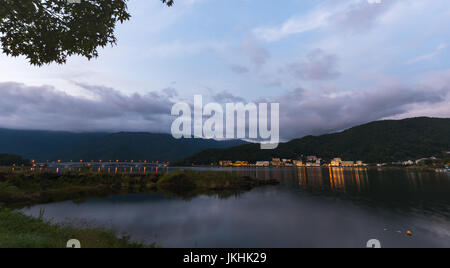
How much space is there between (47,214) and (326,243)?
1572 inches

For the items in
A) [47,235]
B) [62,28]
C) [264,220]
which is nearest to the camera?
[62,28]

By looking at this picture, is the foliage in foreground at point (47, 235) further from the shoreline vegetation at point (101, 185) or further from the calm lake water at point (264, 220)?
the shoreline vegetation at point (101, 185)

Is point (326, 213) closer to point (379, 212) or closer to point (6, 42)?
point (379, 212)

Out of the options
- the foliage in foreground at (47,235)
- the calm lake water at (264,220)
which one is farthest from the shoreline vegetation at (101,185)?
the foliage in foreground at (47,235)

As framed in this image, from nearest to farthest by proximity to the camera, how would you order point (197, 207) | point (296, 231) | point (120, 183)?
1. point (296, 231)
2. point (197, 207)
3. point (120, 183)

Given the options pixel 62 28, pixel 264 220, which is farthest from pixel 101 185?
pixel 62 28

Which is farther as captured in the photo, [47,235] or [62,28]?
[47,235]

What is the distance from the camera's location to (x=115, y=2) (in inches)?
419

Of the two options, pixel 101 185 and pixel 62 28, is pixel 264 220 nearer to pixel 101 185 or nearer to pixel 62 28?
pixel 62 28

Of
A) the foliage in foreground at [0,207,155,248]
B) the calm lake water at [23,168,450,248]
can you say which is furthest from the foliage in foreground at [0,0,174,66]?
the calm lake water at [23,168,450,248]

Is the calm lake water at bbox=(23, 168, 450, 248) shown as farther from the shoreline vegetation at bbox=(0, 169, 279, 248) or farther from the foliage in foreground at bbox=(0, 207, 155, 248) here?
the foliage in foreground at bbox=(0, 207, 155, 248)

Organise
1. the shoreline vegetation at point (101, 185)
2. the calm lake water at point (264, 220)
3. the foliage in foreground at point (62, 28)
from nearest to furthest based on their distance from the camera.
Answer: the foliage in foreground at point (62, 28), the calm lake water at point (264, 220), the shoreline vegetation at point (101, 185)

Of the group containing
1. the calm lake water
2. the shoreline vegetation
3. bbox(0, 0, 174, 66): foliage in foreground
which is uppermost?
bbox(0, 0, 174, 66): foliage in foreground
